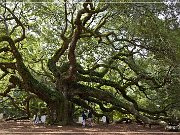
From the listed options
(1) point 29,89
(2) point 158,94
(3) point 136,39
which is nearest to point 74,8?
(3) point 136,39

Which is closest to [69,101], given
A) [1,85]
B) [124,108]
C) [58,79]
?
[58,79]

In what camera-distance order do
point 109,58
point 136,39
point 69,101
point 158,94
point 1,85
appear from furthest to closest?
point 1,85, point 158,94, point 109,58, point 69,101, point 136,39

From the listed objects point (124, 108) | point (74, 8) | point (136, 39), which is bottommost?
point (124, 108)

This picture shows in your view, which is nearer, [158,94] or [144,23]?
[144,23]

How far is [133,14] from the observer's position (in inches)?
516

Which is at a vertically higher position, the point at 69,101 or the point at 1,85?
the point at 1,85

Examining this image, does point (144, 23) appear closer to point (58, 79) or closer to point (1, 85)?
point (58, 79)

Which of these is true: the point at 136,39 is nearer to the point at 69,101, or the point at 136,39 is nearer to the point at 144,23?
the point at 144,23

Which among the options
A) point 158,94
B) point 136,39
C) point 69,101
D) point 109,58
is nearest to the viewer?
point 136,39

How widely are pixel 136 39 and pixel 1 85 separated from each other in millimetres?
13874

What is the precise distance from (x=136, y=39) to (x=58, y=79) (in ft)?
15.0

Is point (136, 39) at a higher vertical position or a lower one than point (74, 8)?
lower

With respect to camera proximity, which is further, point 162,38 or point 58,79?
point 58,79

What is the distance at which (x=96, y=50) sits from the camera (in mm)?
19938
